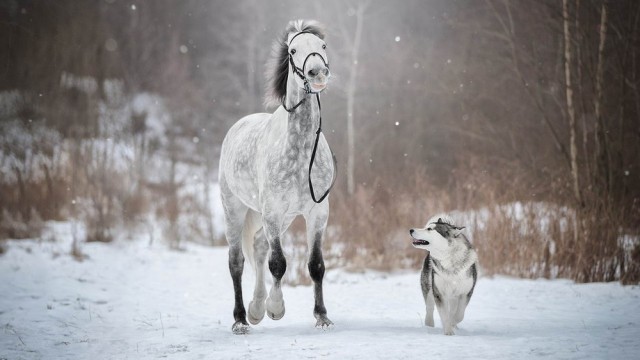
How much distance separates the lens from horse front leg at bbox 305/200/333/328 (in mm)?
3955

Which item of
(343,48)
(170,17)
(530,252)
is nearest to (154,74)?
(170,17)

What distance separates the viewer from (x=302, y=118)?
12.6 ft

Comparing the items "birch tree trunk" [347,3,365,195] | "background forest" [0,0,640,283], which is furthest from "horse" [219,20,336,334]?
"birch tree trunk" [347,3,365,195]

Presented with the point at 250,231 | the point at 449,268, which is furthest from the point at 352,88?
the point at 449,268

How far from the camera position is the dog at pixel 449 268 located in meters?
3.85

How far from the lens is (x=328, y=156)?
4.02 metres

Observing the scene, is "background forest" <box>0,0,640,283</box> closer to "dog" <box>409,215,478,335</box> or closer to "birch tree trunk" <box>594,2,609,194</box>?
"birch tree trunk" <box>594,2,609,194</box>

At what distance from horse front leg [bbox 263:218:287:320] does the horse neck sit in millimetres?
690

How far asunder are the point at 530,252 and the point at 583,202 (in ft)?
4.00

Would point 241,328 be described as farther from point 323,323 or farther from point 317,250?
point 317,250

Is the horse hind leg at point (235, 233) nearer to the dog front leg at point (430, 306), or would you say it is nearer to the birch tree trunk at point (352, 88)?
the dog front leg at point (430, 306)

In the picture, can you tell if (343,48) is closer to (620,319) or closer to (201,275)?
(201,275)

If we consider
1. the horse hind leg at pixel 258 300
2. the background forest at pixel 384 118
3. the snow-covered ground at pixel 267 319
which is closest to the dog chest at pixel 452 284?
the snow-covered ground at pixel 267 319

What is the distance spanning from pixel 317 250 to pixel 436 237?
3.16 ft
